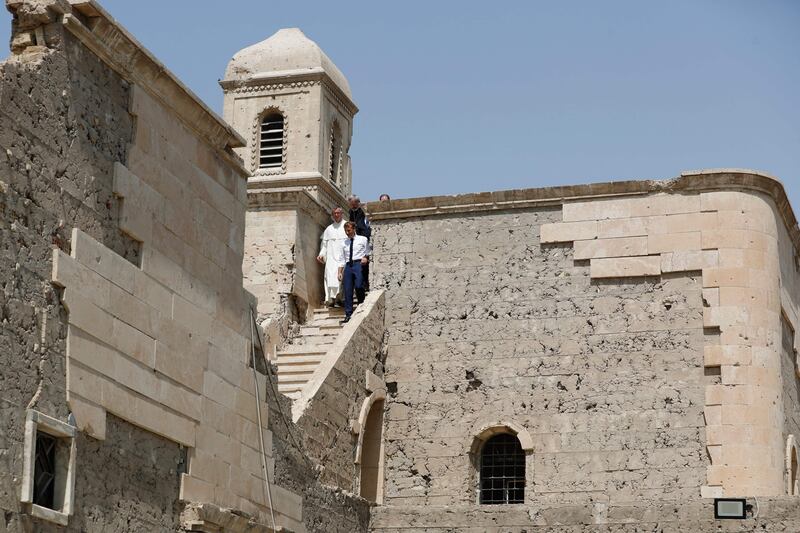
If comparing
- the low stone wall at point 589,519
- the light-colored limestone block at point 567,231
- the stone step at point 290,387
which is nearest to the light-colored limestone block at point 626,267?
the light-colored limestone block at point 567,231

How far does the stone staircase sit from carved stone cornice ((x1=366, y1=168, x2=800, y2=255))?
1657mm

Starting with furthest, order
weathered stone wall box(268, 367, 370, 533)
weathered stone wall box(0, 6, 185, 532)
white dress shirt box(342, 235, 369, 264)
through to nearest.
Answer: white dress shirt box(342, 235, 369, 264), weathered stone wall box(268, 367, 370, 533), weathered stone wall box(0, 6, 185, 532)

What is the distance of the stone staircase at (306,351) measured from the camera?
768 inches

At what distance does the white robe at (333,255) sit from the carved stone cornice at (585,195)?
89 centimetres

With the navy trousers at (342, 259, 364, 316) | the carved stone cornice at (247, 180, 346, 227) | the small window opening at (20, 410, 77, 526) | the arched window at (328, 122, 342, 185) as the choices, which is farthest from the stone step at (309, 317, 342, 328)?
the small window opening at (20, 410, 77, 526)

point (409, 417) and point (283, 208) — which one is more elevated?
point (283, 208)

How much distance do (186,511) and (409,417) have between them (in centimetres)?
677

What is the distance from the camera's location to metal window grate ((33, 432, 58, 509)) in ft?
40.3

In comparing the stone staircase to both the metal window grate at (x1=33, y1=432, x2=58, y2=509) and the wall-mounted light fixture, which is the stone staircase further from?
the metal window grate at (x1=33, y1=432, x2=58, y2=509)

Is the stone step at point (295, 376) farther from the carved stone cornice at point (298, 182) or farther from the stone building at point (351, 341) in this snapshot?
the carved stone cornice at point (298, 182)

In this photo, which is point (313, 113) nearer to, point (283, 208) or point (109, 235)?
point (283, 208)

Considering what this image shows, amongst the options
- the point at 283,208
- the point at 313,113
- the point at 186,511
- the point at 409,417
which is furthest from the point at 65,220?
the point at 313,113

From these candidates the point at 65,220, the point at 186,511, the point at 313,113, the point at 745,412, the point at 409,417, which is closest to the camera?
the point at 65,220

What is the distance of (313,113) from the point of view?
2852 cm
